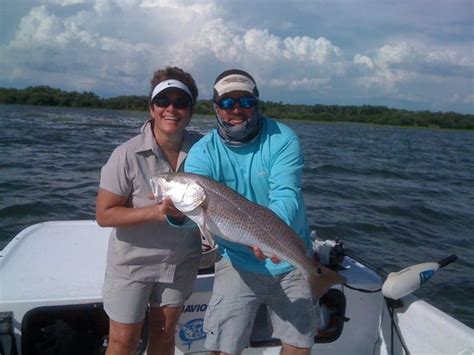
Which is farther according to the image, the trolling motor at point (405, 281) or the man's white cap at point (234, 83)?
the trolling motor at point (405, 281)

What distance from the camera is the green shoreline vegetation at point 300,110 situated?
72238mm

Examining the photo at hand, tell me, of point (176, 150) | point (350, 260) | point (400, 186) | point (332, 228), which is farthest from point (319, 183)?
point (176, 150)

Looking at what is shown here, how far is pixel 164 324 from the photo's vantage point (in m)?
3.79

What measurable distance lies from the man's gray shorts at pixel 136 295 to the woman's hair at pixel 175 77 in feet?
4.74

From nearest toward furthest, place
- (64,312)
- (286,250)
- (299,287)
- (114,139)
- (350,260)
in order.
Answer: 1. (286,250)
2. (299,287)
3. (64,312)
4. (350,260)
5. (114,139)

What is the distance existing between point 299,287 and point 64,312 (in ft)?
6.75

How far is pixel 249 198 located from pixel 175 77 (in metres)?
1.12

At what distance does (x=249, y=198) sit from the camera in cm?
363

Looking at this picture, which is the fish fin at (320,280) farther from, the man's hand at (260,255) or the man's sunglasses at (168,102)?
the man's sunglasses at (168,102)

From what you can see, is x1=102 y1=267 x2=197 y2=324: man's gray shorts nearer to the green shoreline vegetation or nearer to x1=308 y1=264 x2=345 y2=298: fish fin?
x1=308 y1=264 x2=345 y2=298: fish fin

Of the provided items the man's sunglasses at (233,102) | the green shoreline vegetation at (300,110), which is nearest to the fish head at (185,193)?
the man's sunglasses at (233,102)

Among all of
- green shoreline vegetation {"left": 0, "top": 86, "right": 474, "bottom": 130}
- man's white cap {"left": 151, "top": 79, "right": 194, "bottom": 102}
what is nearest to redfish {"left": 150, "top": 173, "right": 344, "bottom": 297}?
man's white cap {"left": 151, "top": 79, "right": 194, "bottom": 102}

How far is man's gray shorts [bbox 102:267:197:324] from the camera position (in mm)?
3588

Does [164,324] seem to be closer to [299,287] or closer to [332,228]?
[299,287]
